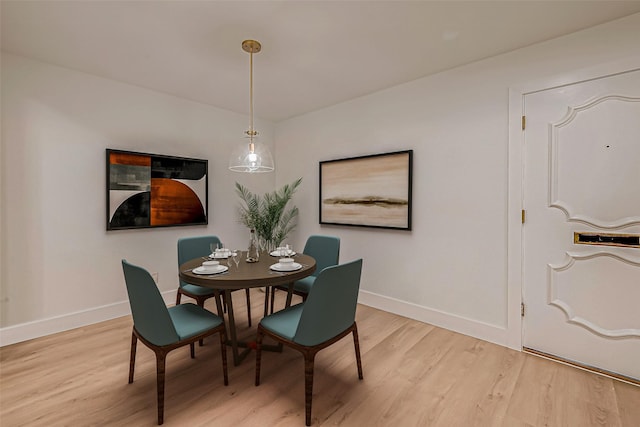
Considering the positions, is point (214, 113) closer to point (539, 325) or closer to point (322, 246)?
point (322, 246)

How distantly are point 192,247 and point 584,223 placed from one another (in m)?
3.38

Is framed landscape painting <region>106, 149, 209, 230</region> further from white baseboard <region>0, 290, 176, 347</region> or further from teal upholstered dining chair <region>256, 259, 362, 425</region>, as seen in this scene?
teal upholstered dining chair <region>256, 259, 362, 425</region>

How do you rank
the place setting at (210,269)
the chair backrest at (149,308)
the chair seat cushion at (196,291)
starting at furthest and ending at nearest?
the chair seat cushion at (196,291), the place setting at (210,269), the chair backrest at (149,308)

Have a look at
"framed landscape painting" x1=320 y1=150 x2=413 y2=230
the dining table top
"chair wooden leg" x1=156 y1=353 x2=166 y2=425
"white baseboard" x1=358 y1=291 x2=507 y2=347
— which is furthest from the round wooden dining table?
"white baseboard" x1=358 y1=291 x2=507 y2=347

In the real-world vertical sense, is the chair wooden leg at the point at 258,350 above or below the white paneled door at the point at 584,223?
below

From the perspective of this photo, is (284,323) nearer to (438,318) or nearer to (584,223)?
(438,318)

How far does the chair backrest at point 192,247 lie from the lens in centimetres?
286

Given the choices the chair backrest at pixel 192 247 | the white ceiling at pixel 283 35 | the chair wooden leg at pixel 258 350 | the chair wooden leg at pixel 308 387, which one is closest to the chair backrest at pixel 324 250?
the chair backrest at pixel 192 247

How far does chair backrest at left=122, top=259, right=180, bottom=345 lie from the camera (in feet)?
5.20

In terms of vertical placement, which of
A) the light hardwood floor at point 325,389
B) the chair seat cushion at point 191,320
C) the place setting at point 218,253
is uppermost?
the place setting at point 218,253

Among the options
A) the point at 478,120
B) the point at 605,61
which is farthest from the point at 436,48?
the point at 605,61

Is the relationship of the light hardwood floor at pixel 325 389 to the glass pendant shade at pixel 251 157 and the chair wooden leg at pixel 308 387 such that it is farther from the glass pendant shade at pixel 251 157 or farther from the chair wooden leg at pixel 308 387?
the glass pendant shade at pixel 251 157

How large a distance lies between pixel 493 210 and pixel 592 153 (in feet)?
2.48

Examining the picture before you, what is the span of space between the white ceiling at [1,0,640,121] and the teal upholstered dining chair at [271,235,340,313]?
66.7 inches
